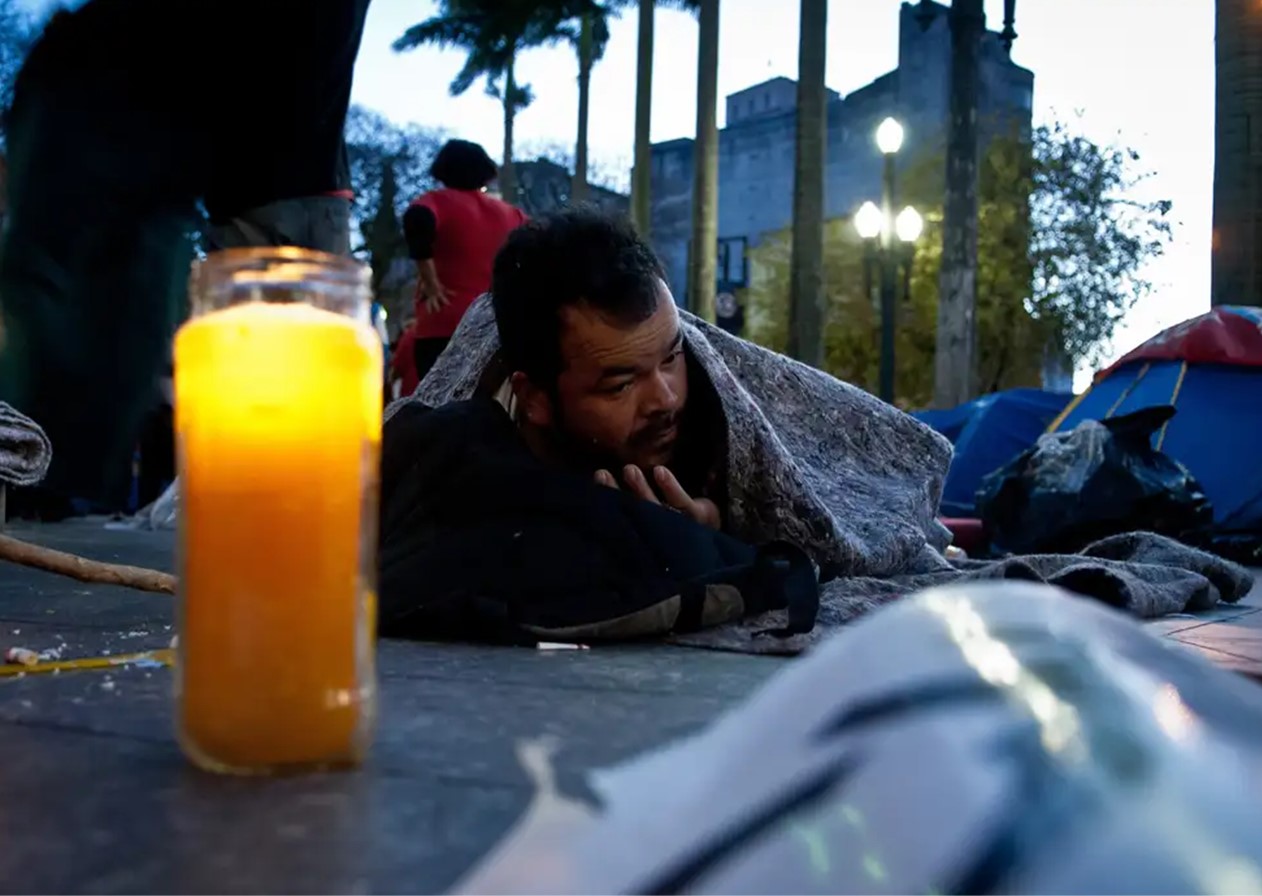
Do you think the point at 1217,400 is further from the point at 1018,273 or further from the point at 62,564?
the point at 1018,273

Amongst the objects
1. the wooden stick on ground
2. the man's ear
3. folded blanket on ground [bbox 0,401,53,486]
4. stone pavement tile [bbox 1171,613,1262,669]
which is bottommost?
stone pavement tile [bbox 1171,613,1262,669]

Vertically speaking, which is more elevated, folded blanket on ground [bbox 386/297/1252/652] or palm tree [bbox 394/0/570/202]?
palm tree [bbox 394/0/570/202]

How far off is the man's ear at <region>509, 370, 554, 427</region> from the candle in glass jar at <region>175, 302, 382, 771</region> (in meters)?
1.54

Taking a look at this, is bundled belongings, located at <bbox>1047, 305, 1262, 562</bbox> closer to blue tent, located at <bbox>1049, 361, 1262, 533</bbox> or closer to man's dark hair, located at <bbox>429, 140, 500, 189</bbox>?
blue tent, located at <bbox>1049, 361, 1262, 533</bbox>

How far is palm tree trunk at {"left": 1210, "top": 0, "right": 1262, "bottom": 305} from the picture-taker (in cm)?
666

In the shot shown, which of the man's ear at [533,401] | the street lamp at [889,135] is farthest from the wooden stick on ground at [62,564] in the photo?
the street lamp at [889,135]

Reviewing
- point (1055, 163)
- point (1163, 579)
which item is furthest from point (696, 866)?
point (1055, 163)

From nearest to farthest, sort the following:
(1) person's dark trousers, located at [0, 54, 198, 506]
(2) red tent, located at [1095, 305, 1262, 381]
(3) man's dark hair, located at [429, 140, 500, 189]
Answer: (1) person's dark trousers, located at [0, 54, 198, 506], (3) man's dark hair, located at [429, 140, 500, 189], (2) red tent, located at [1095, 305, 1262, 381]

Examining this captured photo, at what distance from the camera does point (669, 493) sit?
7.95 ft

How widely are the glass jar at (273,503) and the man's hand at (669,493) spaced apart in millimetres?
1283

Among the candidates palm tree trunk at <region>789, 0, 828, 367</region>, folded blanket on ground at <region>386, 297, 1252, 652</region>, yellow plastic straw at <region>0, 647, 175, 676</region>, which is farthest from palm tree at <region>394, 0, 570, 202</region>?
yellow plastic straw at <region>0, 647, 175, 676</region>

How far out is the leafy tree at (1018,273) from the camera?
16.8m

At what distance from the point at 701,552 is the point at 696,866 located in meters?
1.51

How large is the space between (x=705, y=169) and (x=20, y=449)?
39.4 feet
